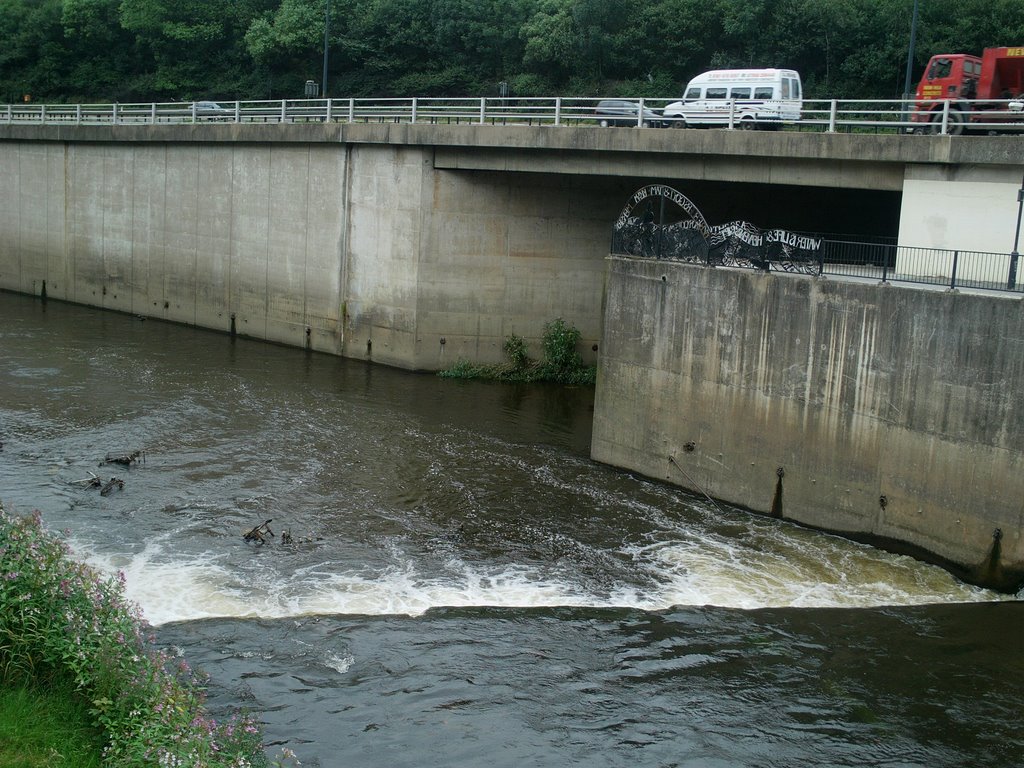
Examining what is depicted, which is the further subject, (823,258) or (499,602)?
(823,258)

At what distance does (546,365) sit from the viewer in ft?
102

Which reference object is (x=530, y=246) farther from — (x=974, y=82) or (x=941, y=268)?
(x=941, y=268)

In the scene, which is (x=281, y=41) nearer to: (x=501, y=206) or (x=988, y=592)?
(x=501, y=206)

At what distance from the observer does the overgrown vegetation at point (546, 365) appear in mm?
30922

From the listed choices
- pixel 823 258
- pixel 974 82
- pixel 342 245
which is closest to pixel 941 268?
pixel 823 258

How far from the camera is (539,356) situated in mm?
31578

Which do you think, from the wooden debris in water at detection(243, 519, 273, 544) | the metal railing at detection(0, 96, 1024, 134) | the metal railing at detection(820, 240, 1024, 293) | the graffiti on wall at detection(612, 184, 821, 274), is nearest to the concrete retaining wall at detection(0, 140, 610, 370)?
the metal railing at detection(0, 96, 1024, 134)

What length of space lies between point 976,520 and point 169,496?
13495mm

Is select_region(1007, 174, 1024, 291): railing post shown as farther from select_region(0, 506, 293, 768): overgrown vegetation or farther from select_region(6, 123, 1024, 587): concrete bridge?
select_region(0, 506, 293, 768): overgrown vegetation

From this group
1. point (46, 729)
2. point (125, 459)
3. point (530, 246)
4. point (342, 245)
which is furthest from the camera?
point (342, 245)

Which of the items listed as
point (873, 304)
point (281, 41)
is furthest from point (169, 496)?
point (281, 41)

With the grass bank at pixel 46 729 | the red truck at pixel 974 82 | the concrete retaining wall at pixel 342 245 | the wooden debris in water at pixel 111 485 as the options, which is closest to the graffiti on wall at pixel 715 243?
the red truck at pixel 974 82

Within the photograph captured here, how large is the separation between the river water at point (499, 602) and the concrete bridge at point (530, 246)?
63.0 inches

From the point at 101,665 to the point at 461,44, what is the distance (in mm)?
50661
